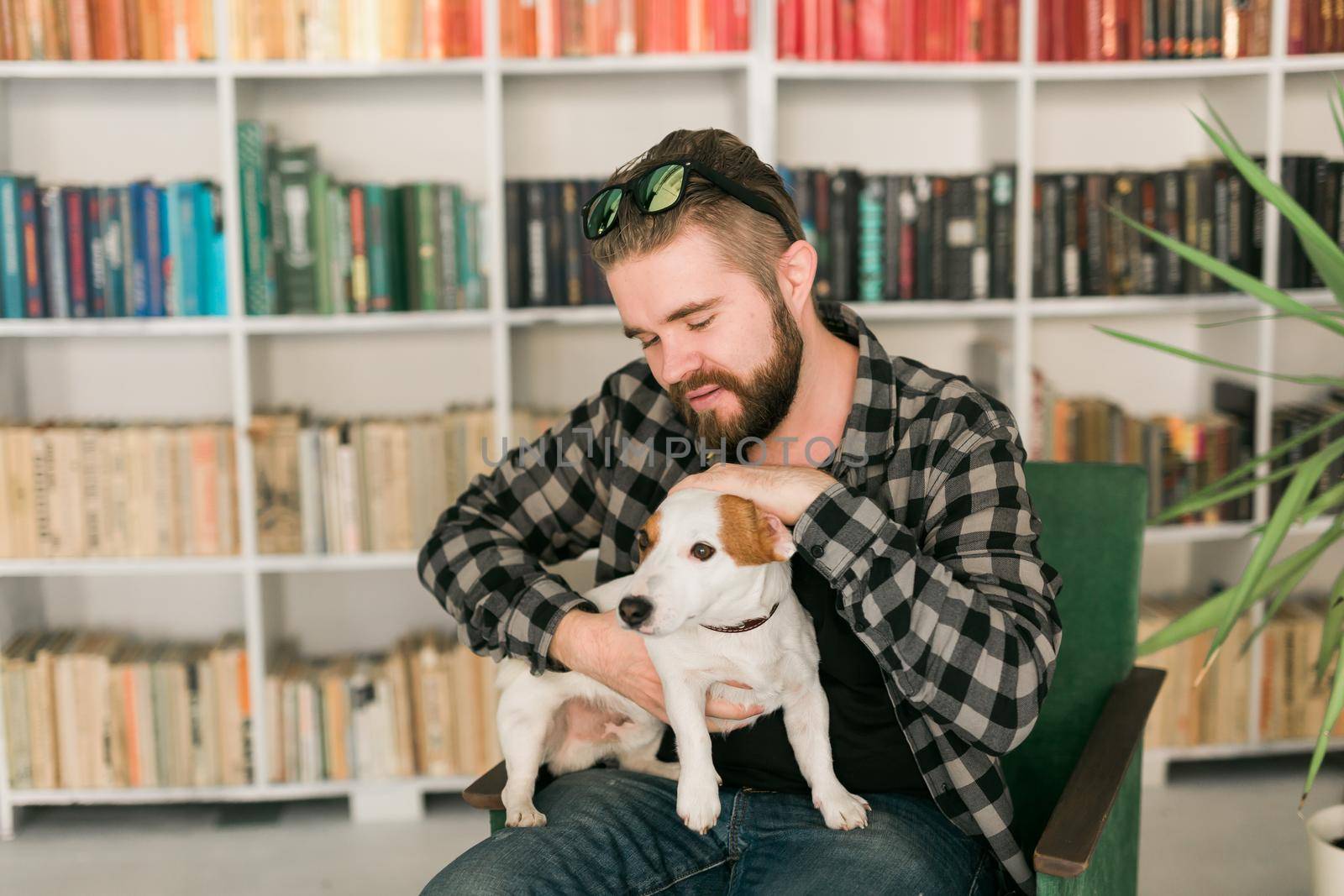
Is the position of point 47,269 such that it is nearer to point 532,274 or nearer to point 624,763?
point 532,274

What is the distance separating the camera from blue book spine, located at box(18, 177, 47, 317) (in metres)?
2.55

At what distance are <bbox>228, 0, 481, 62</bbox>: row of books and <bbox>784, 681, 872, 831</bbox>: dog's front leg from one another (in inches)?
67.1

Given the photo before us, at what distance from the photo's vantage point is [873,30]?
8.61 feet

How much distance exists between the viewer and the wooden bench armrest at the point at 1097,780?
123 cm

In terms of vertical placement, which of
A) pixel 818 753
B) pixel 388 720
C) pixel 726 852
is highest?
pixel 818 753

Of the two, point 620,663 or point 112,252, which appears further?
point 112,252

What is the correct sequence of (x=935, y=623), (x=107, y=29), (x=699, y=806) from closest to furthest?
(x=935, y=623) < (x=699, y=806) < (x=107, y=29)

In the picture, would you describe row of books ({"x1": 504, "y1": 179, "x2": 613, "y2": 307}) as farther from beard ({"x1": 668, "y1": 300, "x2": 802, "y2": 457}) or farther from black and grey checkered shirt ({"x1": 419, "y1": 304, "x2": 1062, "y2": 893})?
beard ({"x1": 668, "y1": 300, "x2": 802, "y2": 457})

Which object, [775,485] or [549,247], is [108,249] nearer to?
[549,247]

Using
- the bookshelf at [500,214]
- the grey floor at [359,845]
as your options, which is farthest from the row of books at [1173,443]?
the grey floor at [359,845]

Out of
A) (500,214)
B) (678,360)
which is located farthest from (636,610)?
(500,214)

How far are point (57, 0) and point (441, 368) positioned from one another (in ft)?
3.63

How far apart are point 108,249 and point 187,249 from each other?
0.53ft

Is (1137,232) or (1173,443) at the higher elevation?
(1137,232)
